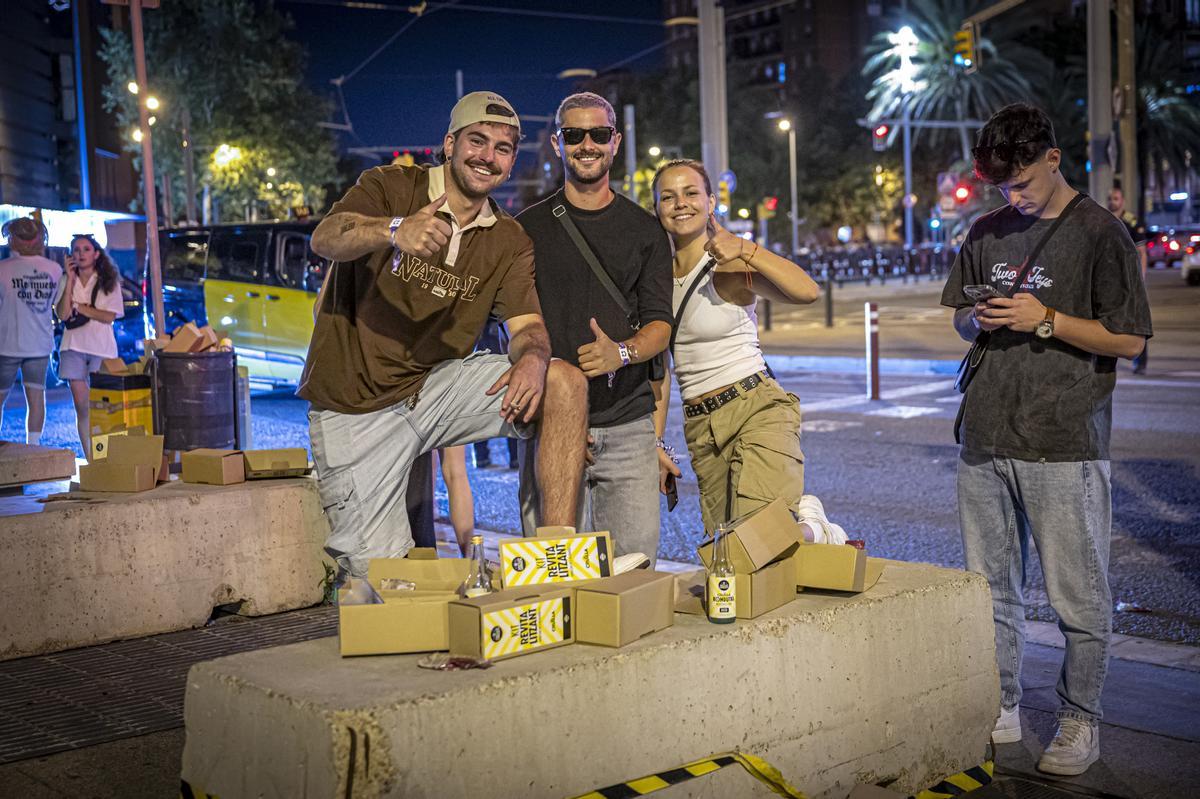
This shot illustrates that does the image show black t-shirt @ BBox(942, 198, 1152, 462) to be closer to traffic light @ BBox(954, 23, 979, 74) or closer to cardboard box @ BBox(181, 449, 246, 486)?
cardboard box @ BBox(181, 449, 246, 486)

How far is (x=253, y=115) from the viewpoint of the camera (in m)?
44.7

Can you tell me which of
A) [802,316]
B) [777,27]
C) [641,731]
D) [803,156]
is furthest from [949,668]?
[777,27]

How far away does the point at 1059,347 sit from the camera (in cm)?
462

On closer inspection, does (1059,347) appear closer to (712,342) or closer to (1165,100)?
(712,342)

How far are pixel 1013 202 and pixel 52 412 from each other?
14.9m

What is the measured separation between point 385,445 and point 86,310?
6.96 meters

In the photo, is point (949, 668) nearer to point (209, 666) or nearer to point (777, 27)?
point (209, 666)

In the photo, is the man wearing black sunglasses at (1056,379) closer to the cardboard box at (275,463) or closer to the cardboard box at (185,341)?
the cardboard box at (275,463)

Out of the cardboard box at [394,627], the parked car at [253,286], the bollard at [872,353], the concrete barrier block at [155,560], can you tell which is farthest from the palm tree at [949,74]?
the cardboard box at [394,627]

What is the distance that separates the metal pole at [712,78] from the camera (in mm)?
23734

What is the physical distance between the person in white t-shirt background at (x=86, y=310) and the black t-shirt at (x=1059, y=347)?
8.38 m

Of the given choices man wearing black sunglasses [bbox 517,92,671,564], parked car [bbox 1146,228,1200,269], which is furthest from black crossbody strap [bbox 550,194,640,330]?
parked car [bbox 1146,228,1200,269]

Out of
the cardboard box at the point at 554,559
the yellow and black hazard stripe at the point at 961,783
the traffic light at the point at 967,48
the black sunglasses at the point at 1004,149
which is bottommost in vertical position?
the yellow and black hazard stripe at the point at 961,783

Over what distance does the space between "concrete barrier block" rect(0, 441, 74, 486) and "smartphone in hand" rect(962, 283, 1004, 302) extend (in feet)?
15.9
